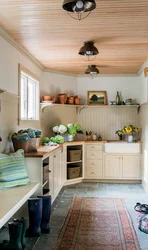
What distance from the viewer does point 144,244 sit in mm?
2795

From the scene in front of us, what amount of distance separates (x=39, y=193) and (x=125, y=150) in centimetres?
279

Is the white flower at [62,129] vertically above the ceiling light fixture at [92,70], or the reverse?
the ceiling light fixture at [92,70]

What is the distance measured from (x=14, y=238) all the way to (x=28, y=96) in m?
2.87

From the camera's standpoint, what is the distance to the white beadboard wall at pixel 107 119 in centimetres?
626

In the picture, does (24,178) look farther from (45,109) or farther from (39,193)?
(45,109)

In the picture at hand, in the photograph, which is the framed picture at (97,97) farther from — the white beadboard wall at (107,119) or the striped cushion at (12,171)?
the striped cushion at (12,171)

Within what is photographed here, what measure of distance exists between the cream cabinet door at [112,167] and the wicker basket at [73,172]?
605mm

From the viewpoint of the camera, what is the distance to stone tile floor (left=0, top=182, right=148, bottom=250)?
286cm

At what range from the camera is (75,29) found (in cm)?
325

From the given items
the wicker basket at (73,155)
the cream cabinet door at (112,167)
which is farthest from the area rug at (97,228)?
the cream cabinet door at (112,167)

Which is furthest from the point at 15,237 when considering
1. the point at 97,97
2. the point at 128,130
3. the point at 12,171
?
the point at 97,97

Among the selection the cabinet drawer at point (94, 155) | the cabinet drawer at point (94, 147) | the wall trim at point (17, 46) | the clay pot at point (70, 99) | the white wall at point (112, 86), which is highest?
the wall trim at point (17, 46)

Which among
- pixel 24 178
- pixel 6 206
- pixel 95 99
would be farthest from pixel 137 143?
pixel 6 206

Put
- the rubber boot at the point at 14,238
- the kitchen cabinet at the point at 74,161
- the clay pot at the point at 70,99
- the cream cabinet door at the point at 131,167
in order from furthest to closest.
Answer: the clay pot at the point at 70,99 → the cream cabinet door at the point at 131,167 → the kitchen cabinet at the point at 74,161 → the rubber boot at the point at 14,238
